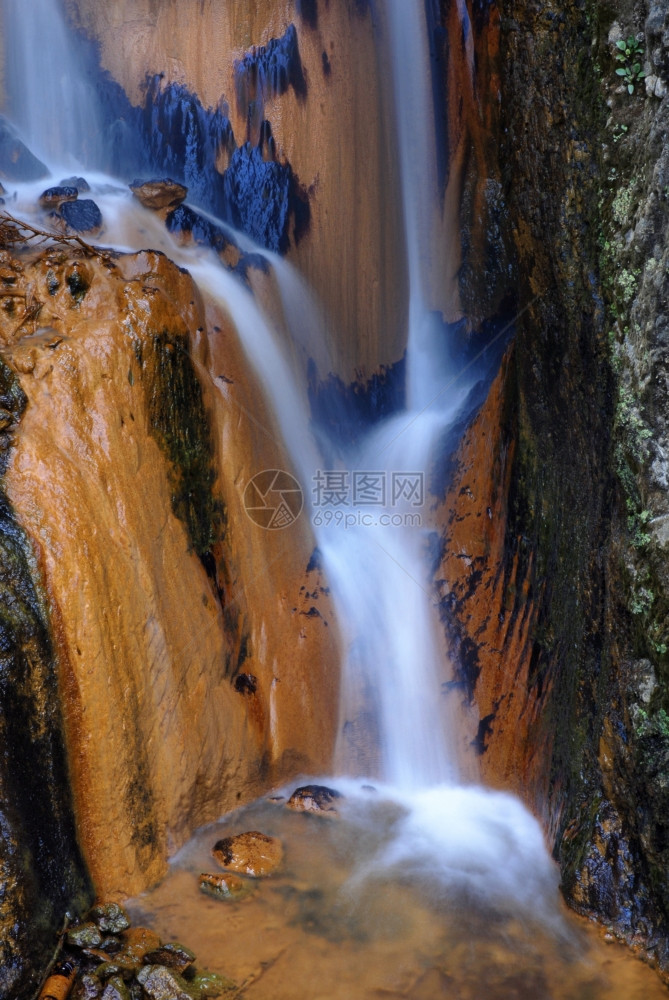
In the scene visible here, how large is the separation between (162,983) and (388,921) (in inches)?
36.8

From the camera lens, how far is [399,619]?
4.54 meters

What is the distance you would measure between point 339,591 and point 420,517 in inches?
25.6

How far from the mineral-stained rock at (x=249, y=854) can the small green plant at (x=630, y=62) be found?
3498 millimetres

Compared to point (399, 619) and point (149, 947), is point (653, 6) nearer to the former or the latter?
point (399, 619)

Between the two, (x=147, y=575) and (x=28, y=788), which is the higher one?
(x=147, y=575)

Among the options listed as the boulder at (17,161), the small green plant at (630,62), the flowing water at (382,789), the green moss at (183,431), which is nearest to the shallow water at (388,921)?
the flowing water at (382,789)

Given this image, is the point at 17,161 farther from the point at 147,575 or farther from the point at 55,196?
the point at 147,575

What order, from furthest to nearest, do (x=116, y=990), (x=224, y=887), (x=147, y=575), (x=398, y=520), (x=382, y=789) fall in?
1. (x=398, y=520)
2. (x=382, y=789)
3. (x=147, y=575)
4. (x=224, y=887)
5. (x=116, y=990)

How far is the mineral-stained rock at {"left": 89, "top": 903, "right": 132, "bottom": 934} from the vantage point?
3.09 m

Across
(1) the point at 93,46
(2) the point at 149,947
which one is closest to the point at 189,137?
(1) the point at 93,46

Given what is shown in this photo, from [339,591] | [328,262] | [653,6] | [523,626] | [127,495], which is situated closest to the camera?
[653,6]

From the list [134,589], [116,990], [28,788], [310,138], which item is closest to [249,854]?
[116,990]

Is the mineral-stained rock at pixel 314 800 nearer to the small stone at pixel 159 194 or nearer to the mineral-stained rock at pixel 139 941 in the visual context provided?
the mineral-stained rock at pixel 139 941

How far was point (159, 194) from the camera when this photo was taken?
Result: 15.7 feet
